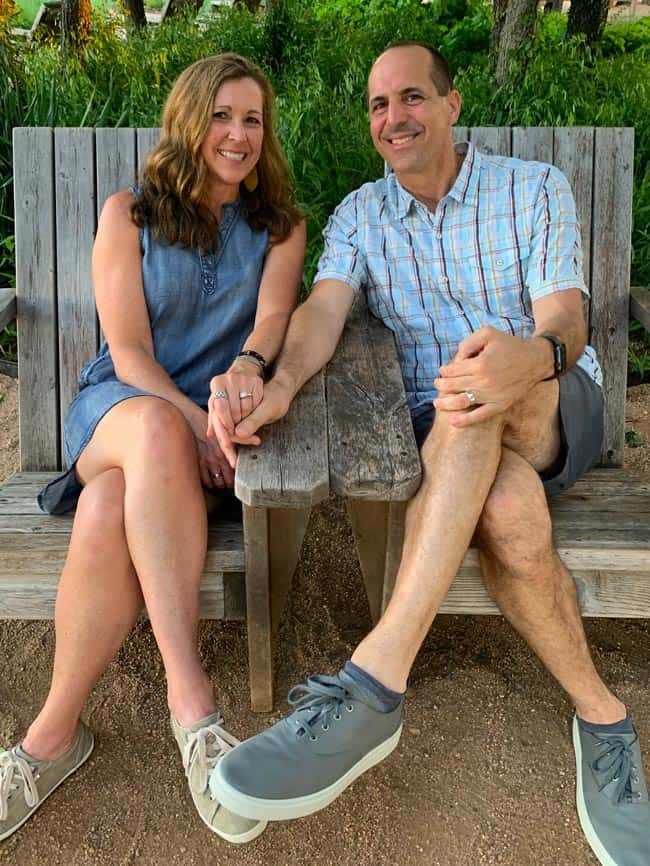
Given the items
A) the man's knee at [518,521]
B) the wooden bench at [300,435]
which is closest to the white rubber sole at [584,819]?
the wooden bench at [300,435]

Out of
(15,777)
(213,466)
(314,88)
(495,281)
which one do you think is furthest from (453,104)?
(314,88)

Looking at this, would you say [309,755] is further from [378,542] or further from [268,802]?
[378,542]

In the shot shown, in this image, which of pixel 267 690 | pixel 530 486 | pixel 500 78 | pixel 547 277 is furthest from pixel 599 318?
pixel 500 78

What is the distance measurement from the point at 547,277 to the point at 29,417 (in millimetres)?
1498

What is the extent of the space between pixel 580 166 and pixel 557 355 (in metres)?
0.99

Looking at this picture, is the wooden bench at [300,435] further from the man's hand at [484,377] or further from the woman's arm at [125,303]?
the woman's arm at [125,303]

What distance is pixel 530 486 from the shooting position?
191cm

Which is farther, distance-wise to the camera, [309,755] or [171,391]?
[171,391]

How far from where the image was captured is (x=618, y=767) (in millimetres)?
1908

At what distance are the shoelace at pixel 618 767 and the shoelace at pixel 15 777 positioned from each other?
117 cm

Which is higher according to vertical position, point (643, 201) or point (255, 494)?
point (643, 201)

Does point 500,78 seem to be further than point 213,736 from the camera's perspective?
Yes

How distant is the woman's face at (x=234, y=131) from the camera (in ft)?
7.55

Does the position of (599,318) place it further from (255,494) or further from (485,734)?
(255,494)
